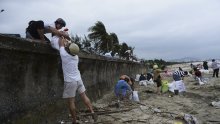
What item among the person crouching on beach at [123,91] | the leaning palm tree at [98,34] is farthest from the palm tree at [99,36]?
the person crouching on beach at [123,91]

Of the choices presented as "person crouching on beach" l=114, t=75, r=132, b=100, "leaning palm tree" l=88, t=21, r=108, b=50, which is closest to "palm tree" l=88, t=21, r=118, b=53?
"leaning palm tree" l=88, t=21, r=108, b=50

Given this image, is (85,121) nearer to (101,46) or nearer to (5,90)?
(5,90)

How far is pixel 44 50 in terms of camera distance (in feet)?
23.0

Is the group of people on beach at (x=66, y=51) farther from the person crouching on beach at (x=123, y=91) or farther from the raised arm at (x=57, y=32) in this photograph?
the person crouching on beach at (x=123, y=91)

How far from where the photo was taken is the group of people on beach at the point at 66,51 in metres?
7.05

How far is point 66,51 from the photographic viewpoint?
7.11 meters

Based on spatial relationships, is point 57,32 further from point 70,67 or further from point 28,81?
point 28,81

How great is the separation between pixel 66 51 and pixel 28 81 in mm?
1062

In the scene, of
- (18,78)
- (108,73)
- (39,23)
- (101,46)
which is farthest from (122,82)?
(101,46)

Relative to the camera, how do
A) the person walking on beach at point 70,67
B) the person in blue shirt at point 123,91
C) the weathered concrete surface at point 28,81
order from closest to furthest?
the weathered concrete surface at point 28,81 → the person walking on beach at point 70,67 → the person in blue shirt at point 123,91

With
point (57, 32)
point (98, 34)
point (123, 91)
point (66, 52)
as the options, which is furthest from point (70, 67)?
point (98, 34)

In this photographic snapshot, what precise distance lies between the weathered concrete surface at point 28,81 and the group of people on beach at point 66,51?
11.9 inches

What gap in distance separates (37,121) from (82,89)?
3.95ft

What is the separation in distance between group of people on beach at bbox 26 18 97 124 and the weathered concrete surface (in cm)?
30
